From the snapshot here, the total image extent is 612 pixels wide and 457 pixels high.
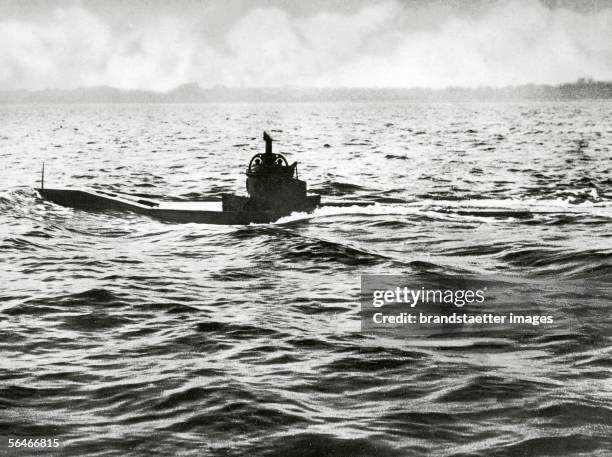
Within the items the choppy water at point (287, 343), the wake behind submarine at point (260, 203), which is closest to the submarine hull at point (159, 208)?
the wake behind submarine at point (260, 203)

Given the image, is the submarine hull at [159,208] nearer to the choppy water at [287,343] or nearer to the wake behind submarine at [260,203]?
the wake behind submarine at [260,203]

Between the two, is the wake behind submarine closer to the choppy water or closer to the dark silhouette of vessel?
the dark silhouette of vessel

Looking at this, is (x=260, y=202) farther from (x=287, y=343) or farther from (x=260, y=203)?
(x=287, y=343)

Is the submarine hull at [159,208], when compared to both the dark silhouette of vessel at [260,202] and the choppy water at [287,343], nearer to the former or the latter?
the dark silhouette of vessel at [260,202]

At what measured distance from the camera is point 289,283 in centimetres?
1505

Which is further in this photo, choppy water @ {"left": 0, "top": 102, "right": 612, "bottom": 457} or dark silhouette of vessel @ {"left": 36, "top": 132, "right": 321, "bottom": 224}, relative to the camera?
dark silhouette of vessel @ {"left": 36, "top": 132, "right": 321, "bottom": 224}

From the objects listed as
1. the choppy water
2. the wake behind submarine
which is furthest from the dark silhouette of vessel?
the choppy water

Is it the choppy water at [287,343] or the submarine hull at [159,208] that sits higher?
the submarine hull at [159,208]

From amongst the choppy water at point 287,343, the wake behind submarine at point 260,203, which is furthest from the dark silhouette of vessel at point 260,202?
the choppy water at point 287,343

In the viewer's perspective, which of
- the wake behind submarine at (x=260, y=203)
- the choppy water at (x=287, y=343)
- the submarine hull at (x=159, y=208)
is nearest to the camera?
the choppy water at (x=287, y=343)

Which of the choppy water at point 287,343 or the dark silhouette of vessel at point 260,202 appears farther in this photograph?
the dark silhouette of vessel at point 260,202

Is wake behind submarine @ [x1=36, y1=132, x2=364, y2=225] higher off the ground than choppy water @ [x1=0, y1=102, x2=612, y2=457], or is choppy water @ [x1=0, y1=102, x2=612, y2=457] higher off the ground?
wake behind submarine @ [x1=36, y1=132, x2=364, y2=225]

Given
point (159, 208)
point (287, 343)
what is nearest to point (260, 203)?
point (159, 208)

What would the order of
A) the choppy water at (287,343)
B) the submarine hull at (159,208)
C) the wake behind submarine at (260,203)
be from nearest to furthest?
the choppy water at (287,343)
the wake behind submarine at (260,203)
the submarine hull at (159,208)
